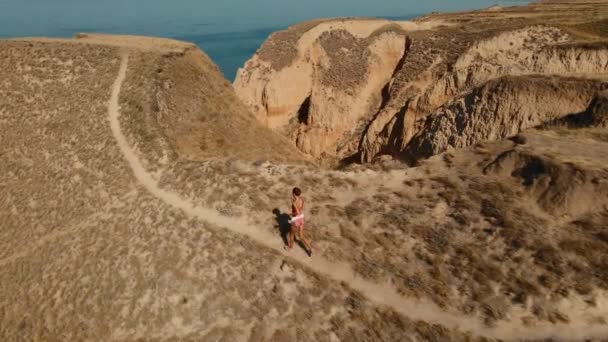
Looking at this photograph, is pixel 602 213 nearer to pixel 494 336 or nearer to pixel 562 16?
pixel 494 336

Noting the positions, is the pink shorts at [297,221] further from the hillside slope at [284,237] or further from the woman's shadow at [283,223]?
the woman's shadow at [283,223]

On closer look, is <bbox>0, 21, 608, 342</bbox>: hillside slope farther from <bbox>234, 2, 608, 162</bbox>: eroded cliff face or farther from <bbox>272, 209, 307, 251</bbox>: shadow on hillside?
<bbox>234, 2, 608, 162</bbox>: eroded cliff face

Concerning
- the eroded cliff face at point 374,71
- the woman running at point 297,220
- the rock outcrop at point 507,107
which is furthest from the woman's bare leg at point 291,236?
the eroded cliff face at point 374,71

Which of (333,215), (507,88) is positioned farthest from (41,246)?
(507,88)

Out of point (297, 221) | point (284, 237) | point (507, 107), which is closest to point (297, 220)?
point (297, 221)

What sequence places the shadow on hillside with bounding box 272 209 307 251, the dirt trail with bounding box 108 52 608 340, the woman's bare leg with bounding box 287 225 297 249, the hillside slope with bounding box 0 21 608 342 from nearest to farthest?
1. the dirt trail with bounding box 108 52 608 340
2. the hillside slope with bounding box 0 21 608 342
3. the woman's bare leg with bounding box 287 225 297 249
4. the shadow on hillside with bounding box 272 209 307 251

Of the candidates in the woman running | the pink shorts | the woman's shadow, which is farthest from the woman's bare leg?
the woman's shadow

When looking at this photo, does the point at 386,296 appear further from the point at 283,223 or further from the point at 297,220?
the point at 283,223
